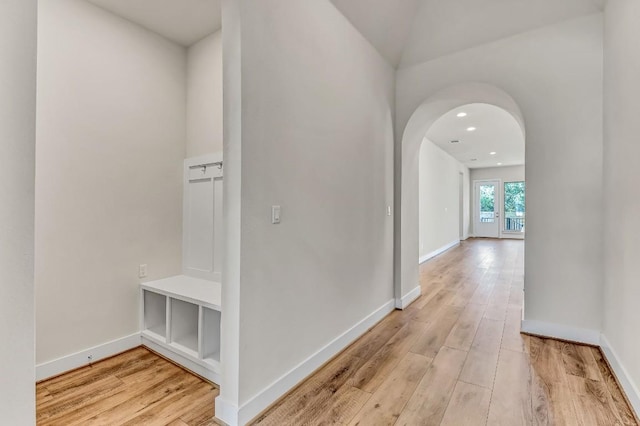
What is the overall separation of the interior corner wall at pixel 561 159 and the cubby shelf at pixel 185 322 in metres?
2.66

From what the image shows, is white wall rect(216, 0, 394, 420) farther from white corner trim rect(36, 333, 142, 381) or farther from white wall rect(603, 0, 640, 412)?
white wall rect(603, 0, 640, 412)

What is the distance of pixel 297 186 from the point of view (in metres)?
1.94

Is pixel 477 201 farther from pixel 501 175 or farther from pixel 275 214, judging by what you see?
pixel 275 214

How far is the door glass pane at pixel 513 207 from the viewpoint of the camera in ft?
35.1

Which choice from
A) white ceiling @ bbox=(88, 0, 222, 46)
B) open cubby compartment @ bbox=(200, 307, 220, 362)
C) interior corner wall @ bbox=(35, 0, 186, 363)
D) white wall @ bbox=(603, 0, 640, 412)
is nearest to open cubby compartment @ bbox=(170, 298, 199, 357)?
open cubby compartment @ bbox=(200, 307, 220, 362)

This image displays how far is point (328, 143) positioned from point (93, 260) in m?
1.99

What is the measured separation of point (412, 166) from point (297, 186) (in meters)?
2.22

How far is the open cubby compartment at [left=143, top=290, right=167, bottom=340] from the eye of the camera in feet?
8.40

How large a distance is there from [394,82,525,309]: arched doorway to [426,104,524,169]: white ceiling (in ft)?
4.90

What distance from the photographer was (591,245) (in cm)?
242

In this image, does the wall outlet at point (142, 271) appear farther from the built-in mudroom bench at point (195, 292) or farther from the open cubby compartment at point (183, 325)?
the open cubby compartment at point (183, 325)

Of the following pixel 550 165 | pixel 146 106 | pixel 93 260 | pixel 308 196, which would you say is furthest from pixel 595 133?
pixel 93 260

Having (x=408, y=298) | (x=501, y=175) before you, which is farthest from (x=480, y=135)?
(x=501, y=175)

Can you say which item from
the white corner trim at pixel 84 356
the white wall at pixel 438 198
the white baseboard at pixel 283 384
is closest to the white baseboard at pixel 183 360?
the white corner trim at pixel 84 356
